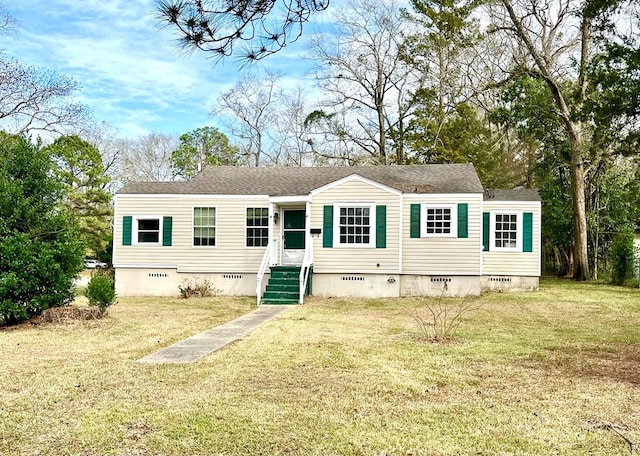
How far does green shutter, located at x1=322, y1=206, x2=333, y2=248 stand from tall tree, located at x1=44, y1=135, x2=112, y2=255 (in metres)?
16.5

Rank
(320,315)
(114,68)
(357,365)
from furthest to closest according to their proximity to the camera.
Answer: (114,68) → (320,315) → (357,365)

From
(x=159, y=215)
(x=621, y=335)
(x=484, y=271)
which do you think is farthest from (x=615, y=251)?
(x=159, y=215)

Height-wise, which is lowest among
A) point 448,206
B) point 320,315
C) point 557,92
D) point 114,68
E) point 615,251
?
point 320,315

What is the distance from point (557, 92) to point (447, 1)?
8066 mm

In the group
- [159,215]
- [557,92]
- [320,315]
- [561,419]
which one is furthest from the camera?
[557,92]

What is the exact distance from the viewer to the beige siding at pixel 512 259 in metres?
17.3

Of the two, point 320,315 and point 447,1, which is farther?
point 447,1

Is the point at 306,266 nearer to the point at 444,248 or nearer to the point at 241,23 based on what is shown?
the point at 444,248

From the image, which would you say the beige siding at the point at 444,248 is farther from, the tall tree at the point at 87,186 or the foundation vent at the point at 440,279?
the tall tree at the point at 87,186

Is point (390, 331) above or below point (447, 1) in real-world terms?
below

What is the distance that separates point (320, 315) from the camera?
12211 millimetres

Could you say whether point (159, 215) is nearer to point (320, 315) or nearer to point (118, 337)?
point (320, 315)

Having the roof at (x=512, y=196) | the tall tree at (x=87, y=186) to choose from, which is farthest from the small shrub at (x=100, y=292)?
the tall tree at (x=87, y=186)

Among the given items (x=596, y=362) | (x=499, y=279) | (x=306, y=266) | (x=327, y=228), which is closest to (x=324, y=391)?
(x=596, y=362)
